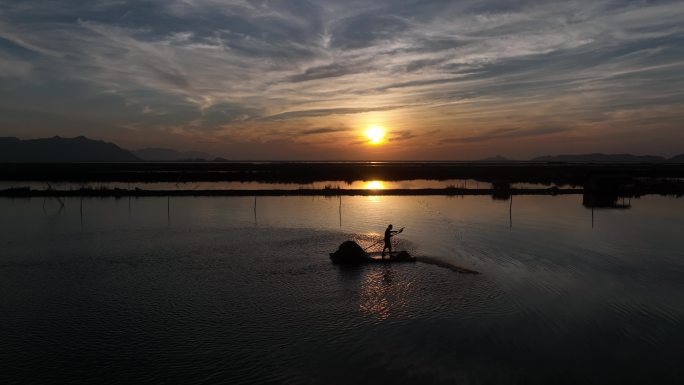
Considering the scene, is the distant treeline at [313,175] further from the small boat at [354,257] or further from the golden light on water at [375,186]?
the small boat at [354,257]

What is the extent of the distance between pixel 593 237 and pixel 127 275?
2548 centimetres

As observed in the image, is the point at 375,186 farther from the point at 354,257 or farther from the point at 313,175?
the point at 354,257

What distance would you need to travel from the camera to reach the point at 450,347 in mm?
12297

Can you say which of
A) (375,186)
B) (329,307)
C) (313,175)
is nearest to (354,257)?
(329,307)

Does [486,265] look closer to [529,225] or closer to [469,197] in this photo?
[529,225]

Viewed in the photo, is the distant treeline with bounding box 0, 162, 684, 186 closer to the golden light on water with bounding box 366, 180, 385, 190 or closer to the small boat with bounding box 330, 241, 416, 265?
the golden light on water with bounding box 366, 180, 385, 190

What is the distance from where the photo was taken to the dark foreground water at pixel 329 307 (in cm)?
1118

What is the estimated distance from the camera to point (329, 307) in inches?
599

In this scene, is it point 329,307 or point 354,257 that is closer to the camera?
point 329,307

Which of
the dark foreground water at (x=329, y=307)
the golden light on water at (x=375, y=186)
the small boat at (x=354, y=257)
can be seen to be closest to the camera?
the dark foreground water at (x=329, y=307)

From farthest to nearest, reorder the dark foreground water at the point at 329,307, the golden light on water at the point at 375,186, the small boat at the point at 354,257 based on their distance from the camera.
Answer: the golden light on water at the point at 375,186 < the small boat at the point at 354,257 < the dark foreground water at the point at 329,307

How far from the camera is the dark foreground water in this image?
36.7 feet

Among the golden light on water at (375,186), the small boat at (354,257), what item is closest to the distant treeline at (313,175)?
the golden light on water at (375,186)

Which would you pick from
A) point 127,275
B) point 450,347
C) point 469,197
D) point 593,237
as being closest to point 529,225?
point 593,237
